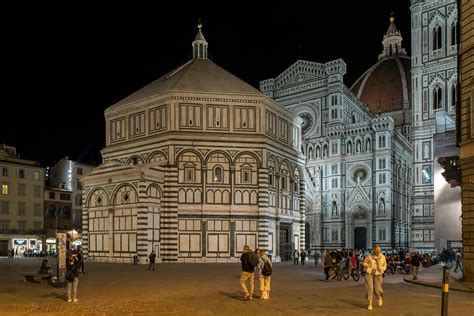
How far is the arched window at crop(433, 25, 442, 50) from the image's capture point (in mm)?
71875

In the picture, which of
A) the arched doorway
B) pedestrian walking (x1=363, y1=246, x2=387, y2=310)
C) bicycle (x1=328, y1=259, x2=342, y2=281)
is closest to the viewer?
pedestrian walking (x1=363, y1=246, x2=387, y2=310)

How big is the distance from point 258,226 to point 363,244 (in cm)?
3394

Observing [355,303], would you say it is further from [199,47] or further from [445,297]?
[199,47]

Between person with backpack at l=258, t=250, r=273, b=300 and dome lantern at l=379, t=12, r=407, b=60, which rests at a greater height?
dome lantern at l=379, t=12, r=407, b=60

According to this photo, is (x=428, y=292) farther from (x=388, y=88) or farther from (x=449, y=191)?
(x=388, y=88)

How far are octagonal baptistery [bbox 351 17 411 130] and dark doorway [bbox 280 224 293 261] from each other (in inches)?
2124

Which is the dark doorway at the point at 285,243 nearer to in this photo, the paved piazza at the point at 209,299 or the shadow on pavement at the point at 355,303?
the paved piazza at the point at 209,299

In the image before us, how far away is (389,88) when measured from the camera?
356 feet

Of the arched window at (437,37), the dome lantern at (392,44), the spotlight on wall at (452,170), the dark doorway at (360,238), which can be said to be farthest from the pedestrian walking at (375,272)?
the dome lantern at (392,44)

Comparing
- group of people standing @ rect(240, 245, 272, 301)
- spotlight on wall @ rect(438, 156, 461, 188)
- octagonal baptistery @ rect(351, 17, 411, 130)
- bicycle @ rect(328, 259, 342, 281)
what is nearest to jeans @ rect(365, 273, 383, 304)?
group of people standing @ rect(240, 245, 272, 301)

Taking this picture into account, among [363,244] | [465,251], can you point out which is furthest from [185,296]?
[363,244]

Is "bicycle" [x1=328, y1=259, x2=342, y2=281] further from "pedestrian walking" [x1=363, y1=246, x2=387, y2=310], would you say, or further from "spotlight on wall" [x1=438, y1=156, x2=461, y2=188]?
"spotlight on wall" [x1=438, y1=156, x2=461, y2=188]

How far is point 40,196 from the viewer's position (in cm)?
7681

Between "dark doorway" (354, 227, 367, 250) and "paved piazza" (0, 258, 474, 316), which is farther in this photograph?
"dark doorway" (354, 227, 367, 250)
